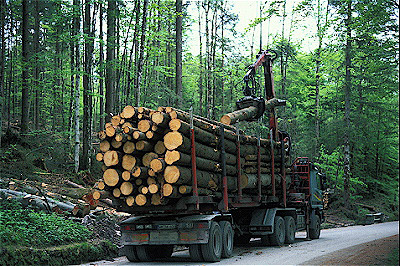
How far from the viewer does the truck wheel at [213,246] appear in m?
10.4

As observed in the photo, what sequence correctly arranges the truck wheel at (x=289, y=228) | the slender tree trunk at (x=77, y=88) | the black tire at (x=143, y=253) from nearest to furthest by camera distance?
1. the black tire at (x=143, y=253)
2. the truck wheel at (x=289, y=228)
3. the slender tree trunk at (x=77, y=88)

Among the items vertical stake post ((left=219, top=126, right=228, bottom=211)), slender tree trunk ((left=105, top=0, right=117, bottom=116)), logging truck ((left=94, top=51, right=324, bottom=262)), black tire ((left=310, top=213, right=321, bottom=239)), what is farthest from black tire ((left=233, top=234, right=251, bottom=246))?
slender tree trunk ((left=105, top=0, right=117, bottom=116))

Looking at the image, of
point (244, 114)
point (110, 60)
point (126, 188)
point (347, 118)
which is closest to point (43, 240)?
point (126, 188)

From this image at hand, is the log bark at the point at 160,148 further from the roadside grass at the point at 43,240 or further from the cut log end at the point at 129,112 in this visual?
the roadside grass at the point at 43,240

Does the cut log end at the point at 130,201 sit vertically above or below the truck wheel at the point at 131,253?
above

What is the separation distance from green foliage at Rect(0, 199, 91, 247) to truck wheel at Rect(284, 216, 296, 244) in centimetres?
718

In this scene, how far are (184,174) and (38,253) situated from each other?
3.65m

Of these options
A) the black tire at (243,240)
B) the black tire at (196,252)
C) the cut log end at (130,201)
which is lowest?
the black tire at (243,240)

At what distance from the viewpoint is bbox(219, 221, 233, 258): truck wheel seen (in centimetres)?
1122

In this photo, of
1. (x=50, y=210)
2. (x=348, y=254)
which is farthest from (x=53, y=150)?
(x=348, y=254)

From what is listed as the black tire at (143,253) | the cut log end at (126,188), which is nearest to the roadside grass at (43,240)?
the black tire at (143,253)

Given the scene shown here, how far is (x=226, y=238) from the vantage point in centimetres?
→ 1140

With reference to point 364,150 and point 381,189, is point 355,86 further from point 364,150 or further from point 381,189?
point 381,189

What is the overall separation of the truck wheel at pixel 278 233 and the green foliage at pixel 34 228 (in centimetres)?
608
